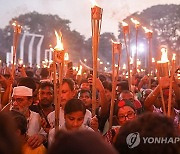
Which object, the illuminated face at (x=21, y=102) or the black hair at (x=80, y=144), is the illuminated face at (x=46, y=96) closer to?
the illuminated face at (x=21, y=102)

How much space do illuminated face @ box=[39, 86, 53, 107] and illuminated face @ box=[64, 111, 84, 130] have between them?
3.44 feet

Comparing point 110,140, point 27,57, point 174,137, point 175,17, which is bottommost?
point 110,140

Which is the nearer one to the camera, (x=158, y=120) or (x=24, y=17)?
(x=158, y=120)

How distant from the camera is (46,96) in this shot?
4.90 meters

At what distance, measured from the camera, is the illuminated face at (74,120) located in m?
3.71

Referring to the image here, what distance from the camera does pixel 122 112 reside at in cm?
386

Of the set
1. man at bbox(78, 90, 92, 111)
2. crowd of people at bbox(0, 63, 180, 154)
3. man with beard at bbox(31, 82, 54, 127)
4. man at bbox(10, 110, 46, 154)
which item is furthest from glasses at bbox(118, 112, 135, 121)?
man at bbox(78, 90, 92, 111)

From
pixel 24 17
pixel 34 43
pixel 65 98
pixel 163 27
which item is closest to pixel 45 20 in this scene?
pixel 24 17

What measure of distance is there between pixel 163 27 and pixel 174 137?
4048cm

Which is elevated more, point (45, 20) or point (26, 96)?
point (45, 20)

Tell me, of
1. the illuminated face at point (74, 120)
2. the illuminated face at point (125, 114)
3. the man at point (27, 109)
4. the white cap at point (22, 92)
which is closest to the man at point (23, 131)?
the man at point (27, 109)

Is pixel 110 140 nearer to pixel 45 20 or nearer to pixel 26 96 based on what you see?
pixel 26 96

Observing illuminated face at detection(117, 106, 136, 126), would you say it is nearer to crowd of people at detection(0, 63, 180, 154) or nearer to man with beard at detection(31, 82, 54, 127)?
crowd of people at detection(0, 63, 180, 154)

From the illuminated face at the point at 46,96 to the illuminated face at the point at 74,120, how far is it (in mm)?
1048
